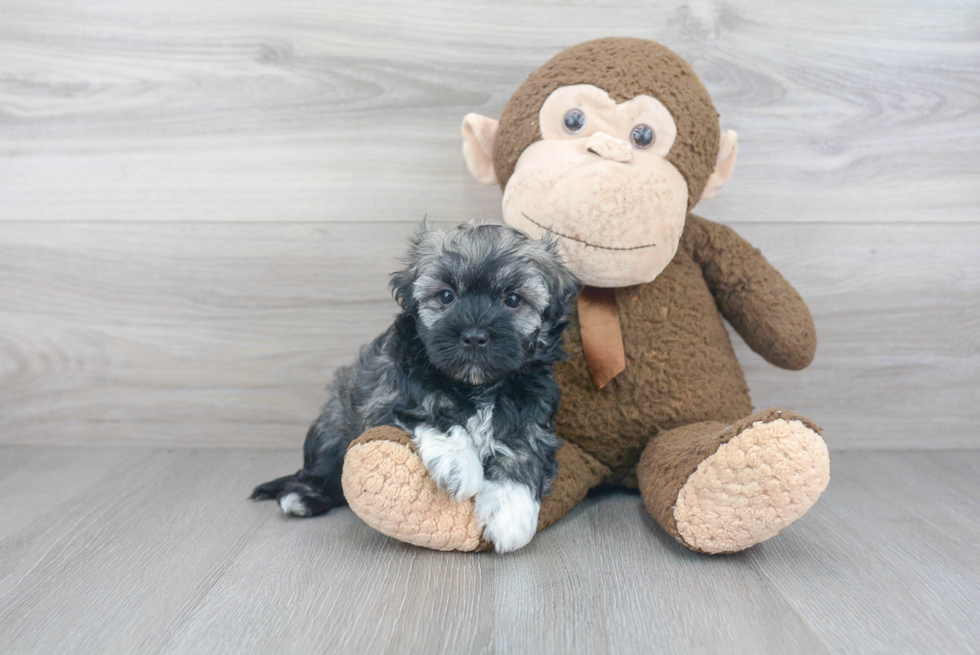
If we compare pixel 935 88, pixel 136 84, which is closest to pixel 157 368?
pixel 136 84

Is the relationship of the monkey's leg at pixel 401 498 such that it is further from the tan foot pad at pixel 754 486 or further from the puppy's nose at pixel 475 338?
the tan foot pad at pixel 754 486

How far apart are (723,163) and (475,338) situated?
85 centimetres

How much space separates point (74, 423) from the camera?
214 cm

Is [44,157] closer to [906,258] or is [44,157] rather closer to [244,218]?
[244,218]

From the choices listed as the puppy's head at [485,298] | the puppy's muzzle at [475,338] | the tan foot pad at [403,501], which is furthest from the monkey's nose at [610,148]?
the tan foot pad at [403,501]

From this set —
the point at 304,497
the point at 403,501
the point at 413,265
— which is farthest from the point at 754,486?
the point at 304,497

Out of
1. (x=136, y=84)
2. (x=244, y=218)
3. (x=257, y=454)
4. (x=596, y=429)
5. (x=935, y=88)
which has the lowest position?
(x=257, y=454)

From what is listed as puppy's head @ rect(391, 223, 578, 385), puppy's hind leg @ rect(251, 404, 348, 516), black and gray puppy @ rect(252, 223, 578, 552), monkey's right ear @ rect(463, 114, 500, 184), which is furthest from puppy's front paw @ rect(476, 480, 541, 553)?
monkey's right ear @ rect(463, 114, 500, 184)

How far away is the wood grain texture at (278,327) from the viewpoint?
2.03m

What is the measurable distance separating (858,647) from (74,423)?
6.95 feet

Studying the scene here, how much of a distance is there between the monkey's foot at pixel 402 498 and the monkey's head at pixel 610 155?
53cm

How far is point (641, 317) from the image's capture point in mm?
1591

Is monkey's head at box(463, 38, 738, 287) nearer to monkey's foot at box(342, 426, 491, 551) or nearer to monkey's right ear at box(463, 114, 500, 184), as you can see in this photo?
monkey's right ear at box(463, 114, 500, 184)

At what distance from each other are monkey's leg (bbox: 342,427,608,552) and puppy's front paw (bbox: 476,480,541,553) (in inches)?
1.1
